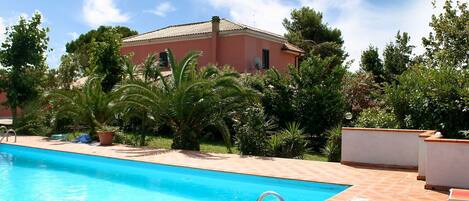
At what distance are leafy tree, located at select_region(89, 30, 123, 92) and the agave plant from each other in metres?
4.12

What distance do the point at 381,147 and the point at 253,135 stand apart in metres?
4.36

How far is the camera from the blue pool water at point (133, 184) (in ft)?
35.7

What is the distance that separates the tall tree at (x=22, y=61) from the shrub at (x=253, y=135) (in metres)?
16.0

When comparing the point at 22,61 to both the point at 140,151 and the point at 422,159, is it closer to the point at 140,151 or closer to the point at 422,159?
the point at 140,151

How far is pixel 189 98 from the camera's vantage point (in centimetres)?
1664

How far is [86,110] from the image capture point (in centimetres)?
2073

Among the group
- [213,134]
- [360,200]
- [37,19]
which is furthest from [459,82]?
[37,19]

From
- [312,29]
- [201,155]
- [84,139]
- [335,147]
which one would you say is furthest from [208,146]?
[312,29]

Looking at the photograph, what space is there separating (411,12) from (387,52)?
67.1 ft

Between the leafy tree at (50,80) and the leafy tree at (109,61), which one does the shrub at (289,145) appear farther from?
the leafy tree at (50,80)

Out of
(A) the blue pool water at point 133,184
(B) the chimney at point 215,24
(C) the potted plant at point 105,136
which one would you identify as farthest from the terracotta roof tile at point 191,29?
(A) the blue pool water at point 133,184

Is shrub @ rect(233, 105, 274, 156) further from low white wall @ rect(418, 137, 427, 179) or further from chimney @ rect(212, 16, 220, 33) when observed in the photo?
chimney @ rect(212, 16, 220, 33)

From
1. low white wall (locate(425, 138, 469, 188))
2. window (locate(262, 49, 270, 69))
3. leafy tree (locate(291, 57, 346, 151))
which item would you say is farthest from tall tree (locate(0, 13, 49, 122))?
Result: low white wall (locate(425, 138, 469, 188))

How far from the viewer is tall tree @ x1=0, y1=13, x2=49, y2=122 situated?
2606 centimetres
